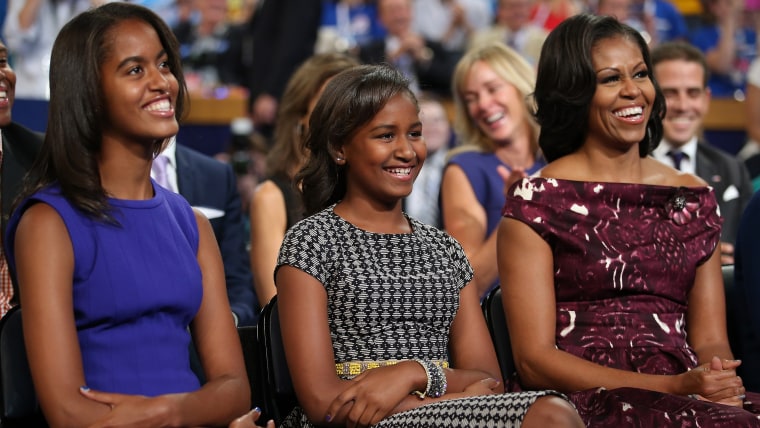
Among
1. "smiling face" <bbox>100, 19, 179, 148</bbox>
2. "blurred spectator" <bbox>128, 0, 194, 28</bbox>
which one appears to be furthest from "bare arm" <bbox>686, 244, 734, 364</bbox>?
"blurred spectator" <bbox>128, 0, 194, 28</bbox>

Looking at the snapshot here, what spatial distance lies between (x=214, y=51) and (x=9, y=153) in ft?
17.3

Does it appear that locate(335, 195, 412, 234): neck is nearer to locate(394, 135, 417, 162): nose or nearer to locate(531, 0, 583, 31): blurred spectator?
locate(394, 135, 417, 162): nose

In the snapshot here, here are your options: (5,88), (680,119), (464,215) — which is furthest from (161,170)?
(680,119)

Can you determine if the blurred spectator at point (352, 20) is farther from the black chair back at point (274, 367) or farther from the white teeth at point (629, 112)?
the black chair back at point (274, 367)

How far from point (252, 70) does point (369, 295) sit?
16.7 feet

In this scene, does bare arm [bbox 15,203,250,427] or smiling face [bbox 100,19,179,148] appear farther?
smiling face [bbox 100,19,179,148]

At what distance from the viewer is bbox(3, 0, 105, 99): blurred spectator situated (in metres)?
7.14

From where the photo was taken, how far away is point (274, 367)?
2922 millimetres

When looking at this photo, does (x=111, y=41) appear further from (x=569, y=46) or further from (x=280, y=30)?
(x=280, y=30)

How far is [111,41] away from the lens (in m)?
2.62

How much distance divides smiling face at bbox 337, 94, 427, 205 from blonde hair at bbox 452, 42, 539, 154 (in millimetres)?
1449

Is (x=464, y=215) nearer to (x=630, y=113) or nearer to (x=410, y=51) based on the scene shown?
(x=630, y=113)

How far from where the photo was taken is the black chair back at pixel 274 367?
9.58 ft

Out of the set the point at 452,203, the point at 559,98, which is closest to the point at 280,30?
the point at 452,203
